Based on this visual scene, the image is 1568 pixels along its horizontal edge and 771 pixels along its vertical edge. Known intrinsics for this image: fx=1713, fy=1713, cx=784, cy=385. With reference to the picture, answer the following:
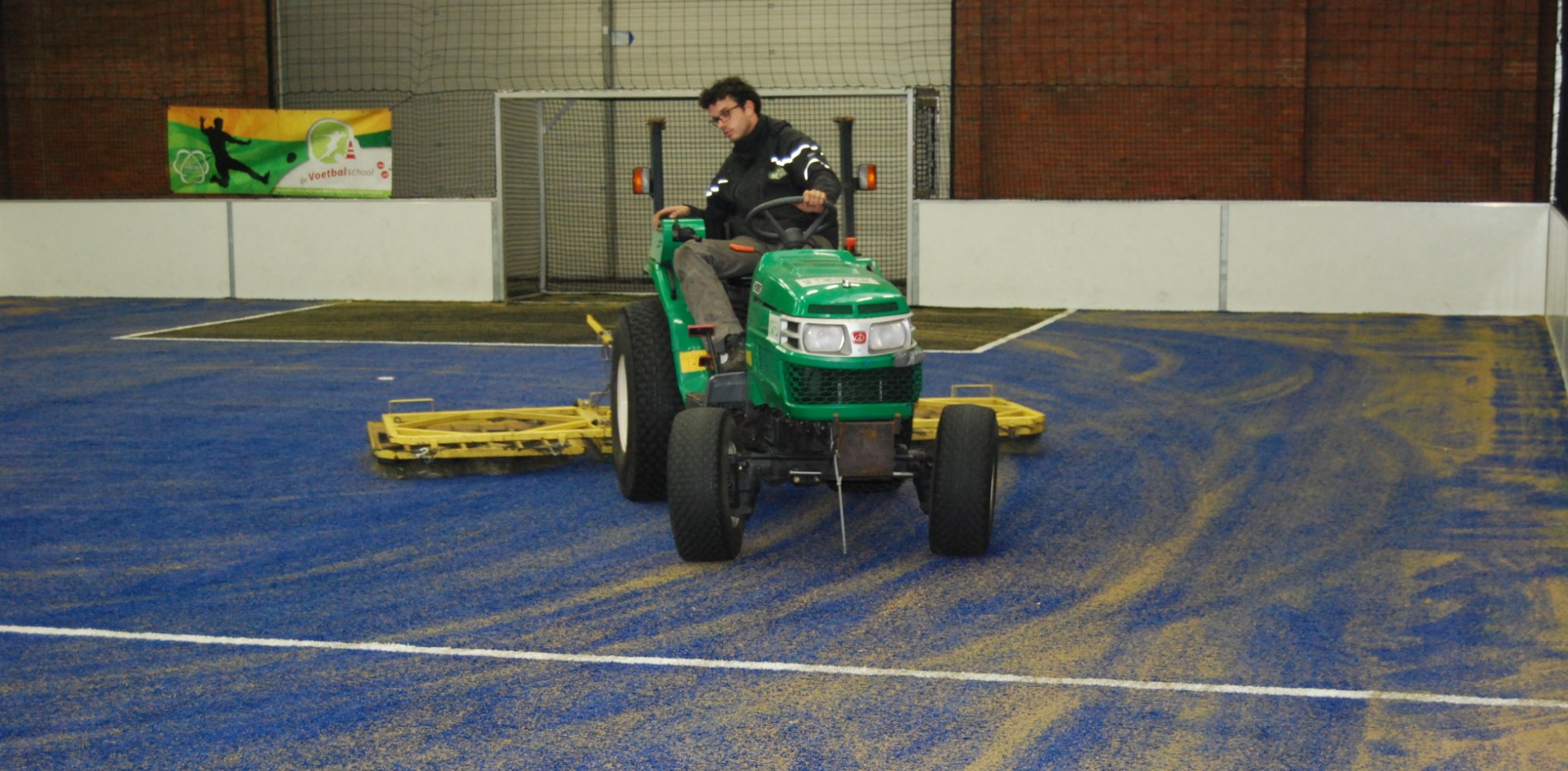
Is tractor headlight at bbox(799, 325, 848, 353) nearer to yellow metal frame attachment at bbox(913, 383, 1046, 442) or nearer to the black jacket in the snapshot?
the black jacket

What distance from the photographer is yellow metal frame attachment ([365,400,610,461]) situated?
7.70m

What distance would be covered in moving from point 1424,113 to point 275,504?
15.6m

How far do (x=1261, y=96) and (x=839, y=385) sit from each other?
48.0 ft

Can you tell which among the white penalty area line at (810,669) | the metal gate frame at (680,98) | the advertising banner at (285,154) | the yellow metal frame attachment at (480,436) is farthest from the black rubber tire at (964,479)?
the advertising banner at (285,154)

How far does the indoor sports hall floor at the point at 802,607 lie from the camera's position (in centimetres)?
427

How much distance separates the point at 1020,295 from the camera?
1694 cm

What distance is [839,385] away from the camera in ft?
19.5

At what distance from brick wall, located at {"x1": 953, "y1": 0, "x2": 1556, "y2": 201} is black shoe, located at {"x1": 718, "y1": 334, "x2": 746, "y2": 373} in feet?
43.8

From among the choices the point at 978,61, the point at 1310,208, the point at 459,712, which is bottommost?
the point at 459,712

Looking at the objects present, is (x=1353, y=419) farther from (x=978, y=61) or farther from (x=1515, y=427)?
(x=978, y=61)

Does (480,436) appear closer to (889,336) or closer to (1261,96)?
(889,336)

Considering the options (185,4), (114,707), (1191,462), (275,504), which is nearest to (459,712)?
(114,707)

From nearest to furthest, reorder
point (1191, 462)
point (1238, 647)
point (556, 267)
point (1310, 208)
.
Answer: point (1238, 647)
point (1191, 462)
point (1310, 208)
point (556, 267)

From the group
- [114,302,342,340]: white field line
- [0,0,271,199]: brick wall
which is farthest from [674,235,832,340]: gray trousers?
[0,0,271,199]: brick wall
